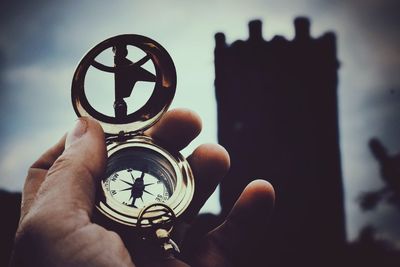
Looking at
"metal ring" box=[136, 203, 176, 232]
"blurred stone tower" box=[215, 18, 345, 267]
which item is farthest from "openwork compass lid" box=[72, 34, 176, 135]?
"blurred stone tower" box=[215, 18, 345, 267]

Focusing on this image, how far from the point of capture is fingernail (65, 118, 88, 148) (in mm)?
2379

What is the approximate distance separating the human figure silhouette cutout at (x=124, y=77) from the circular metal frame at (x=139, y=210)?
21 cm

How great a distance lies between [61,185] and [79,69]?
2.22 ft

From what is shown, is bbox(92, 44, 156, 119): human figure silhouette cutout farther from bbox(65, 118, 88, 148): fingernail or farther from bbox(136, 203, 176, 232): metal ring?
bbox(136, 203, 176, 232): metal ring

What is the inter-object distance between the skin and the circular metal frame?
3.5 inches

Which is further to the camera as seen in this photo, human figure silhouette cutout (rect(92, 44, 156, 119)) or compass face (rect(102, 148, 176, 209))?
human figure silhouette cutout (rect(92, 44, 156, 119))

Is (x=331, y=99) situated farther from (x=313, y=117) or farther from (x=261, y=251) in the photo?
(x=261, y=251)

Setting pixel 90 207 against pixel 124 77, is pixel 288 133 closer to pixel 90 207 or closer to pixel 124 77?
pixel 124 77

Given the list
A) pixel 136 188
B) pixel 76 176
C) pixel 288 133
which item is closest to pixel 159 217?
pixel 136 188

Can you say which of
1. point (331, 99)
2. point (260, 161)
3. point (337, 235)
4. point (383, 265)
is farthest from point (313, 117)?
point (383, 265)

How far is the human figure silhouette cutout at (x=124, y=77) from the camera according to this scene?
8.72ft

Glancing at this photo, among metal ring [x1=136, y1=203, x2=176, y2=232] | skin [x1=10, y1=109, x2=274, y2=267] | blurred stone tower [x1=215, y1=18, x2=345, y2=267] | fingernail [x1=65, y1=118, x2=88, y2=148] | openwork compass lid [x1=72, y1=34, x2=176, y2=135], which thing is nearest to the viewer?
skin [x1=10, y1=109, x2=274, y2=267]

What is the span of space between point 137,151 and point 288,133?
1842 centimetres

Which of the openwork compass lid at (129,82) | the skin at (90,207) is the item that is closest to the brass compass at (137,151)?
the openwork compass lid at (129,82)
